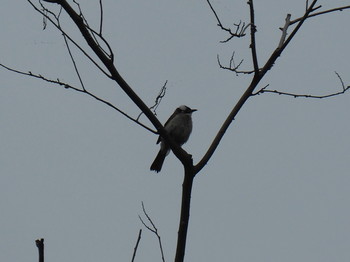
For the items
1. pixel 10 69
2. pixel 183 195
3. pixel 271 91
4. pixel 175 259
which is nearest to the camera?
pixel 175 259

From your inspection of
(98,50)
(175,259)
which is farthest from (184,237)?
(98,50)

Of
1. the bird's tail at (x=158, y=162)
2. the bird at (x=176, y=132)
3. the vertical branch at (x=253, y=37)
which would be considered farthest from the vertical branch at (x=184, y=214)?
the bird's tail at (x=158, y=162)

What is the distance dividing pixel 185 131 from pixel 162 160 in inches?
20.0

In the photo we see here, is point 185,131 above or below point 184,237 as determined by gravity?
above

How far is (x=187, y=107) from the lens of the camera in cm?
914

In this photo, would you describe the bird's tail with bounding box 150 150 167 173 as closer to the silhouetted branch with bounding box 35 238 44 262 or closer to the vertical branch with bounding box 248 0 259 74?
the vertical branch with bounding box 248 0 259 74

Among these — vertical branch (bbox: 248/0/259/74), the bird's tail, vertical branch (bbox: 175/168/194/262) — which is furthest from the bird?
vertical branch (bbox: 175/168/194/262)

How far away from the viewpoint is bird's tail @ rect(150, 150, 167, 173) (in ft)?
28.6

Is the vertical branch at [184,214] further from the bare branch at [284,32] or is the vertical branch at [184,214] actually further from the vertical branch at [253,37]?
the bare branch at [284,32]

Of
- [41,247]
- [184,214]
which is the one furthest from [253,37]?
[41,247]

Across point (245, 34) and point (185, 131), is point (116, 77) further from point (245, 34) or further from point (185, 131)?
point (185, 131)

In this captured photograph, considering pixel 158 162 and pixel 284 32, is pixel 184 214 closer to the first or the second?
pixel 284 32

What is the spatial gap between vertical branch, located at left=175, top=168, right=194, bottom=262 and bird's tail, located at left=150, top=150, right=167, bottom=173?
520 centimetres

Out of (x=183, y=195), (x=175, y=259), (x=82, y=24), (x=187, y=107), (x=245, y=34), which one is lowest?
(x=175, y=259)
